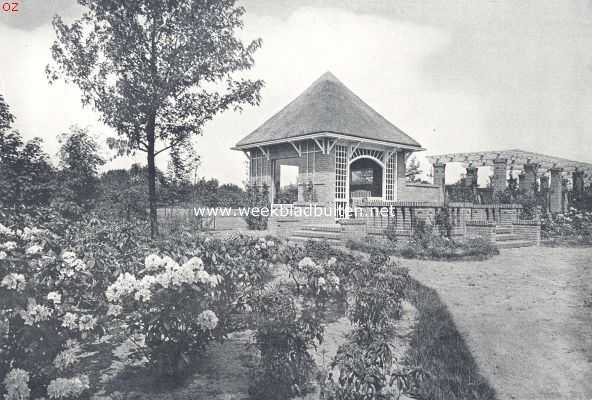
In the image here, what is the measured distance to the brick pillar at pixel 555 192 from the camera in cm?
2061

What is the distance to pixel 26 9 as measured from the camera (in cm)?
509

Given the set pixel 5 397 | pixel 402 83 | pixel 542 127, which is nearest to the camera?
pixel 5 397

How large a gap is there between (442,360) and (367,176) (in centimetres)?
1924

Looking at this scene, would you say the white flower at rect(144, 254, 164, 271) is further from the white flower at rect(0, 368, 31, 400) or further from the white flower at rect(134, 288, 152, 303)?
the white flower at rect(0, 368, 31, 400)

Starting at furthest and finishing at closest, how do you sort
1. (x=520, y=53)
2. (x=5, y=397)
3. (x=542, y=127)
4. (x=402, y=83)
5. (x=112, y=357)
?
(x=402, y=83)
(x=542, y=127)
(x=520, y=53)
(x=112, y=357)
(x=5, y=397)

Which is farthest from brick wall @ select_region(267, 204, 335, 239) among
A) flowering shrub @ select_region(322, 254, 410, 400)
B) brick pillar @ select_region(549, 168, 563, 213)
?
brick pillar @ select_region(549, 168, 563, 213)

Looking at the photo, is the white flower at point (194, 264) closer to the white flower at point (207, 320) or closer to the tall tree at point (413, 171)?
the white flower at point (207, 320)

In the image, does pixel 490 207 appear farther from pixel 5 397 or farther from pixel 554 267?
pixel 5 397

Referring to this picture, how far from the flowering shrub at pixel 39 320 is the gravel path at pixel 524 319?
11.5 feet

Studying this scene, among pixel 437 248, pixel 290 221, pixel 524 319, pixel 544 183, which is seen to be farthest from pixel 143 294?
pixel 544 183

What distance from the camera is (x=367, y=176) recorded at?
23.1 m

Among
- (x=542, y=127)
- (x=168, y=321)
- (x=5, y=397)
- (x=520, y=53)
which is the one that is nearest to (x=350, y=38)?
(x=520, y=53)

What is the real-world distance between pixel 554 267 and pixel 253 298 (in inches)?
301

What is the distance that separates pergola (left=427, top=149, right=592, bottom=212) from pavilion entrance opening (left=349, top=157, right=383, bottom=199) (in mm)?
3238
